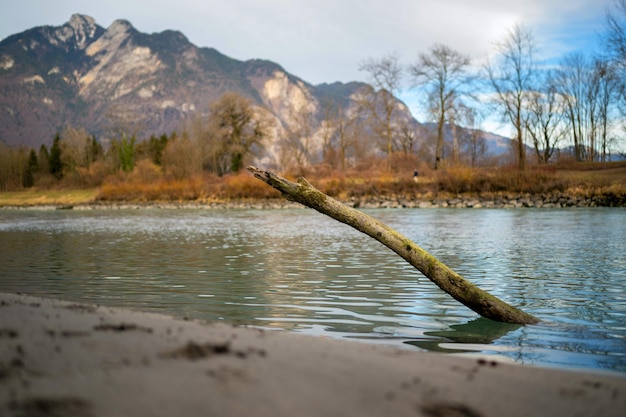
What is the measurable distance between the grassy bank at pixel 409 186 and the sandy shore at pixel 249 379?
36146 millimetres

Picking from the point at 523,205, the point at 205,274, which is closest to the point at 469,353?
the point at 205,274

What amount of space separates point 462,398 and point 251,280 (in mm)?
7575

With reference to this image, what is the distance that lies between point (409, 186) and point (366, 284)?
124 ft

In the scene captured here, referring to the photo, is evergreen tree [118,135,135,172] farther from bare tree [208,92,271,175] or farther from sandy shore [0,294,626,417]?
sandy shore [0,294,626,417]

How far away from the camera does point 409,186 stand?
46.0m

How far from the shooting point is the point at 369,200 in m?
44.8

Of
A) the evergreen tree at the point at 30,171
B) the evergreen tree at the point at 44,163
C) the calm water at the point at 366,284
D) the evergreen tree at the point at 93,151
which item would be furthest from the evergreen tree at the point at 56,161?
the calm water at the point at 366,284

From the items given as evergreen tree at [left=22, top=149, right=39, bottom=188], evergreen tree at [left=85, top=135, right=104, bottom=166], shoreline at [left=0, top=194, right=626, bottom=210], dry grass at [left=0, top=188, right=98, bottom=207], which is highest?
evergreen tree at [left=85, top=135, right=104, bottom=166]

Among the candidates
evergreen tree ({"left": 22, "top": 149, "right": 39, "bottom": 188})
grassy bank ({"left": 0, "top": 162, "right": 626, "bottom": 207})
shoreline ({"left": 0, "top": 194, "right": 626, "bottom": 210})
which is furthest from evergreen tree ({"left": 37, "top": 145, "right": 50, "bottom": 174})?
shoreline ({"left": 0, "top": 194, "right": 626, "bottom": 210})

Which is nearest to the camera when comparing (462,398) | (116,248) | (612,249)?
(462,398)

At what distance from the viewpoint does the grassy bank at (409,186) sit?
3853cm

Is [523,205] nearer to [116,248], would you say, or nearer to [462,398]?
[116,248]

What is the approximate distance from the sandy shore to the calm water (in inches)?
85.1

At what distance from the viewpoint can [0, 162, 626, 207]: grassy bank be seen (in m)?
38.5
